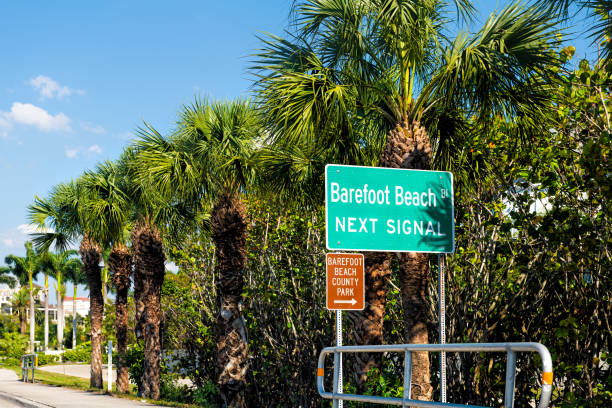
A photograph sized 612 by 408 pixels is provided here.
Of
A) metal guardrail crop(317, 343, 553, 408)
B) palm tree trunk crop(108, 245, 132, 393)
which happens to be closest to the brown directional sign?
metal guardrail crop(317, 343, 553, 408)

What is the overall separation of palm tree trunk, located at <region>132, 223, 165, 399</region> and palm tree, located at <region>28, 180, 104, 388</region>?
4341mm

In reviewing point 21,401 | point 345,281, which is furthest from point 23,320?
point 345,281

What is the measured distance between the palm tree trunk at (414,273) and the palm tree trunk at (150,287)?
14.3 meters

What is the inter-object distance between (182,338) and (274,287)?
24.9ft

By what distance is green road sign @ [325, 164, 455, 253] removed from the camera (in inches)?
289

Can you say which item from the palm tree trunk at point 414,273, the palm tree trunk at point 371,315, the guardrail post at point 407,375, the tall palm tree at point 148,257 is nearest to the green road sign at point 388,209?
the guardrail post at point 407,375

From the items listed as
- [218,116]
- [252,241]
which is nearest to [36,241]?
[252,241]

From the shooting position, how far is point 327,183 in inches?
290

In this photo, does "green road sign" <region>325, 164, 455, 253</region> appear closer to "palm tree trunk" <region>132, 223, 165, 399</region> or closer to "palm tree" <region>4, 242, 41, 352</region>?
"palm tree trunk" <region>132, 223, 165, 399</region>

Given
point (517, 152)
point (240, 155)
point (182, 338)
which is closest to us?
point (517, 152)

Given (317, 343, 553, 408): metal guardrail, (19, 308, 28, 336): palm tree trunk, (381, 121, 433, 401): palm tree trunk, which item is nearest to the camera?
(317, 343, 553, 408): metal guardrail

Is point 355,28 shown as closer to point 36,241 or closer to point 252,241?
point 252,241

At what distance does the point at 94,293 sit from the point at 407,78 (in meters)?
22.9

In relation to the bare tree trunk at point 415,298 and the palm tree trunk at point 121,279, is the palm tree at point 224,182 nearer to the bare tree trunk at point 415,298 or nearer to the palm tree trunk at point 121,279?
the bare tree trunk at point 415,298
